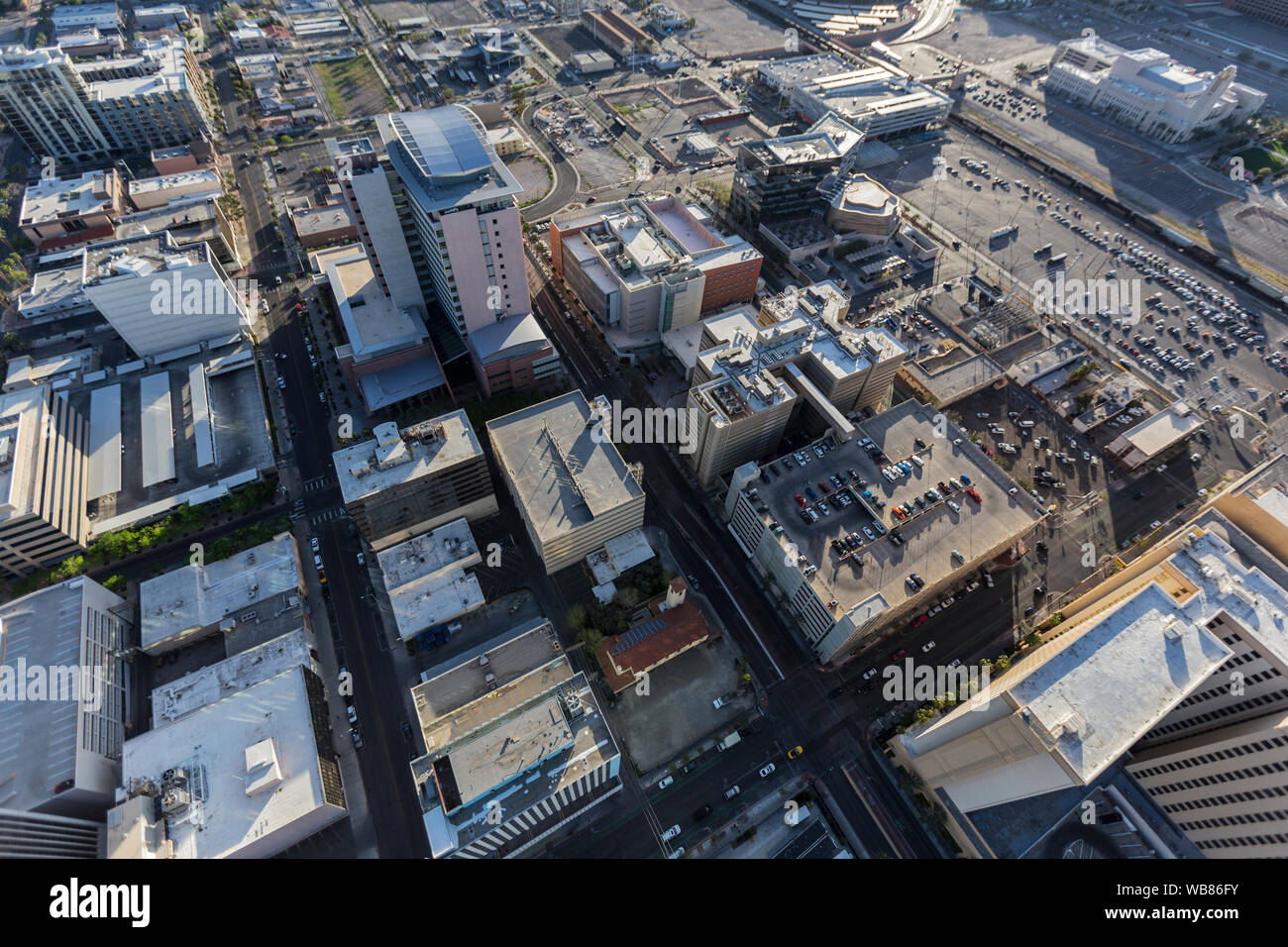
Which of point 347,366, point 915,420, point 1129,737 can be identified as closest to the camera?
point 1129,737

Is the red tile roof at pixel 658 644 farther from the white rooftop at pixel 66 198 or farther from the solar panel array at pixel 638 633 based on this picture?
the white rooftop at pixel 66 198

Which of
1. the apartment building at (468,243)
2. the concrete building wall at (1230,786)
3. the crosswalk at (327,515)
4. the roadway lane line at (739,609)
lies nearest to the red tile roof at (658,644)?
the roadway lane line at (739,609)

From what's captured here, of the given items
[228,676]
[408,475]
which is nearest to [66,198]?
[408,475]

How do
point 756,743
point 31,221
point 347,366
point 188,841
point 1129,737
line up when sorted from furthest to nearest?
point 31,221, point 347,366, point 756,743, point 188,841, point 1129,737

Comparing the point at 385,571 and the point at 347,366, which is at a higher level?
the point at 347,366

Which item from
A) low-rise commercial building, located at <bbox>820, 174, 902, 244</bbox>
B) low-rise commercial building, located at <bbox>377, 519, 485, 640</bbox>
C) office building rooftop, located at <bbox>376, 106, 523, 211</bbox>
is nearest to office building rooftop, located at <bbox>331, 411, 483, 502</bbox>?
low-rise commercial building, located at <bbox>377, 519, 485, 640</bbox>

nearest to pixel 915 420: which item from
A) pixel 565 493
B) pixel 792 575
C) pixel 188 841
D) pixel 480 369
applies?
pixel 792 575

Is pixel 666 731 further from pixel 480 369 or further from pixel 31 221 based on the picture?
pixel 31 221
